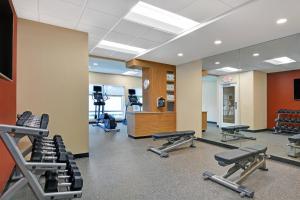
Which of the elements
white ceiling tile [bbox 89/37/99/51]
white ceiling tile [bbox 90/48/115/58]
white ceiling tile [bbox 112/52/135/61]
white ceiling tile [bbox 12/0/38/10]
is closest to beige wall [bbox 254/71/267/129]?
white ceiling tile [bbox 112/52/135/61]

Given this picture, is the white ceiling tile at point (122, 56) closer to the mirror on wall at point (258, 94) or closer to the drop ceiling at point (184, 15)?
the drop ceiling at point (184, 15)

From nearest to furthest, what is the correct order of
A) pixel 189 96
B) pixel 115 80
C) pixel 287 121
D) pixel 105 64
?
pixel 287 121 → pixel 189 96 → pixel 105 64 → pixel 115 80

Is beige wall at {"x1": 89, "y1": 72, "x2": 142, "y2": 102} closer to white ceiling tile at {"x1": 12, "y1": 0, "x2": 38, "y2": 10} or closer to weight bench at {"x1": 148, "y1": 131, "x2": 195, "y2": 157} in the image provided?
weight bench at {"x1": 148, "y1": 131, "x2": 195, "y2": 157}

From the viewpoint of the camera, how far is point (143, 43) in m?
4.69

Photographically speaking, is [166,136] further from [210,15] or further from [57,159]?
[57,159]

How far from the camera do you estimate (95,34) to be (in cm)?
406

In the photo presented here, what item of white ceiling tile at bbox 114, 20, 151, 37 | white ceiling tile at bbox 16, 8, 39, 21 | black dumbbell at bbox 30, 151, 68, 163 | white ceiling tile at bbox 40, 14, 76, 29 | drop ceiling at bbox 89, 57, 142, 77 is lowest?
black dumbbell at bbox 30, 151, 68, 163

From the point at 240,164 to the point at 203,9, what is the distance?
2694 millimetres

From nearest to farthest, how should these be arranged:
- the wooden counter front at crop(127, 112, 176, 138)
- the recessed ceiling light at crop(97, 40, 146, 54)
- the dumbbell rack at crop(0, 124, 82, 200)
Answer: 1. the dumbbell rack at crop(0, 124, 82, 200)
2. the recessed ceiling light at crop(97, 40, 146, 54)
3. the wooden counter front at crop(127, 112, 176, 138)

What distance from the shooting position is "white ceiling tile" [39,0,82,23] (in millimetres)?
2812

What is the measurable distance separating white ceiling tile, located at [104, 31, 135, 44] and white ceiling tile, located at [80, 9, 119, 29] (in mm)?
382

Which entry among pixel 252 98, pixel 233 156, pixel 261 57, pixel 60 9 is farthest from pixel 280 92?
pixel 60 9

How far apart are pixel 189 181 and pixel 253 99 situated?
138 inches

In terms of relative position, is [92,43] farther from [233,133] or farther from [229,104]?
[233,133]
